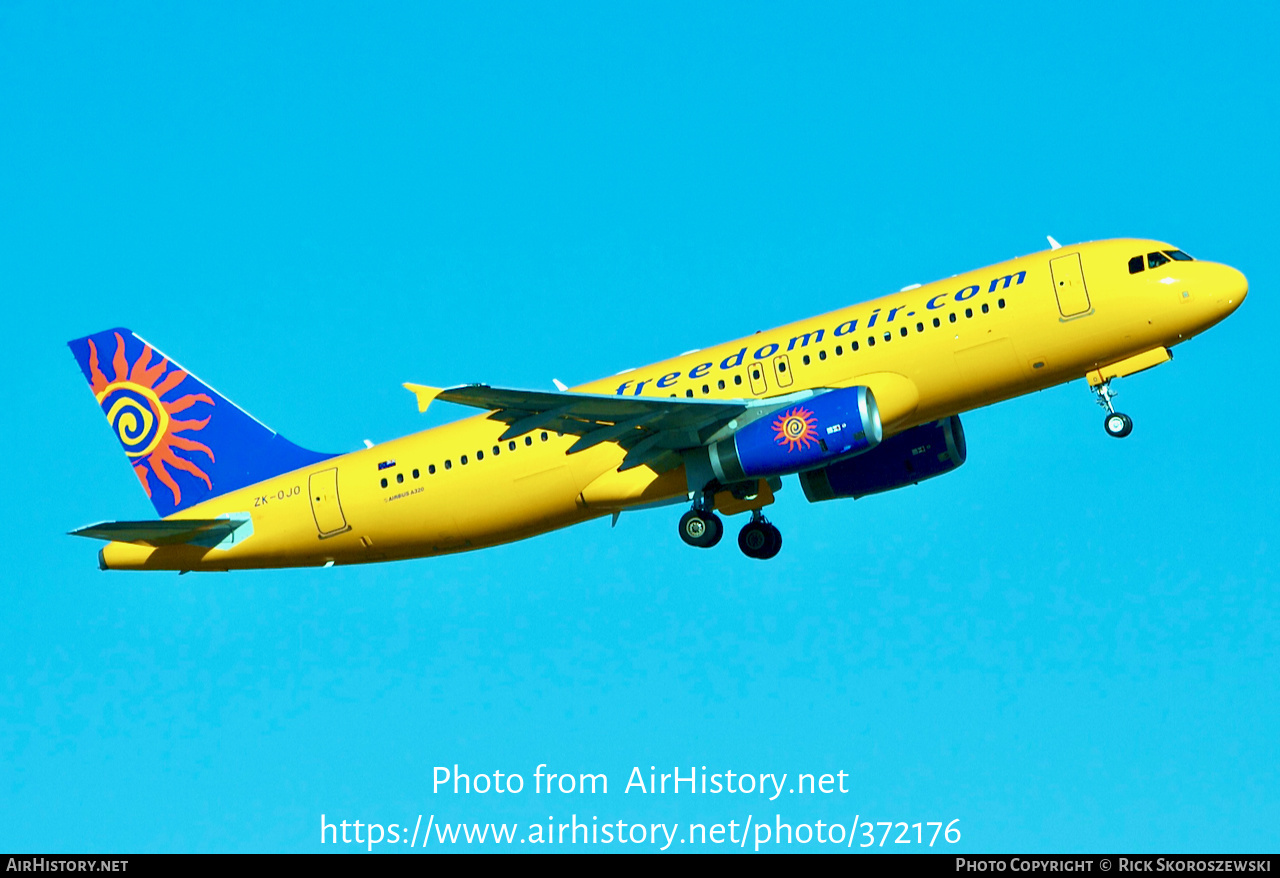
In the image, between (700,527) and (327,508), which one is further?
(327,508)

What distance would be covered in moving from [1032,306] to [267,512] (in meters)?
21.1

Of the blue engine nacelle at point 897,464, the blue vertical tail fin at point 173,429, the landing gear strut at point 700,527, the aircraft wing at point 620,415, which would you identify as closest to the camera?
the aircraft wing at point 620,415

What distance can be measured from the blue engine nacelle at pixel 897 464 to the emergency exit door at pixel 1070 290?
5026 mm

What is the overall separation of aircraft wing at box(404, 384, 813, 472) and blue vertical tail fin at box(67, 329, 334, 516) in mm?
8765

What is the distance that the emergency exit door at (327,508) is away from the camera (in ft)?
141

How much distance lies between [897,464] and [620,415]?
882 centimetres

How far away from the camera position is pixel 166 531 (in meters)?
42.3

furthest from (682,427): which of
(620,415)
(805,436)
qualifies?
(805,436)

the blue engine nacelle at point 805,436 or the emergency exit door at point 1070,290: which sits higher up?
the emergency exit door at point 1070,290

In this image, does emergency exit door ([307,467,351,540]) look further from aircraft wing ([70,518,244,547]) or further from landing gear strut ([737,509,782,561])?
landing gear strut ([737,509,782,561])

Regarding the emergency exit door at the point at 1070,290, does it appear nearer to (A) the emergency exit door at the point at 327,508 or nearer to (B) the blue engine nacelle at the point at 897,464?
(B) the blue engine nacelle at the point at 897,464

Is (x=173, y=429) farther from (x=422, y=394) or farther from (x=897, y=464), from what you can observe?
(x=897, y=464)

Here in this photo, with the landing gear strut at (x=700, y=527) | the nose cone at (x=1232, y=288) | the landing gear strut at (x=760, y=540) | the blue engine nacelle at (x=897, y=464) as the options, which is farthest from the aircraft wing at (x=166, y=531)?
the nose cone at (x=1232, y=288)
